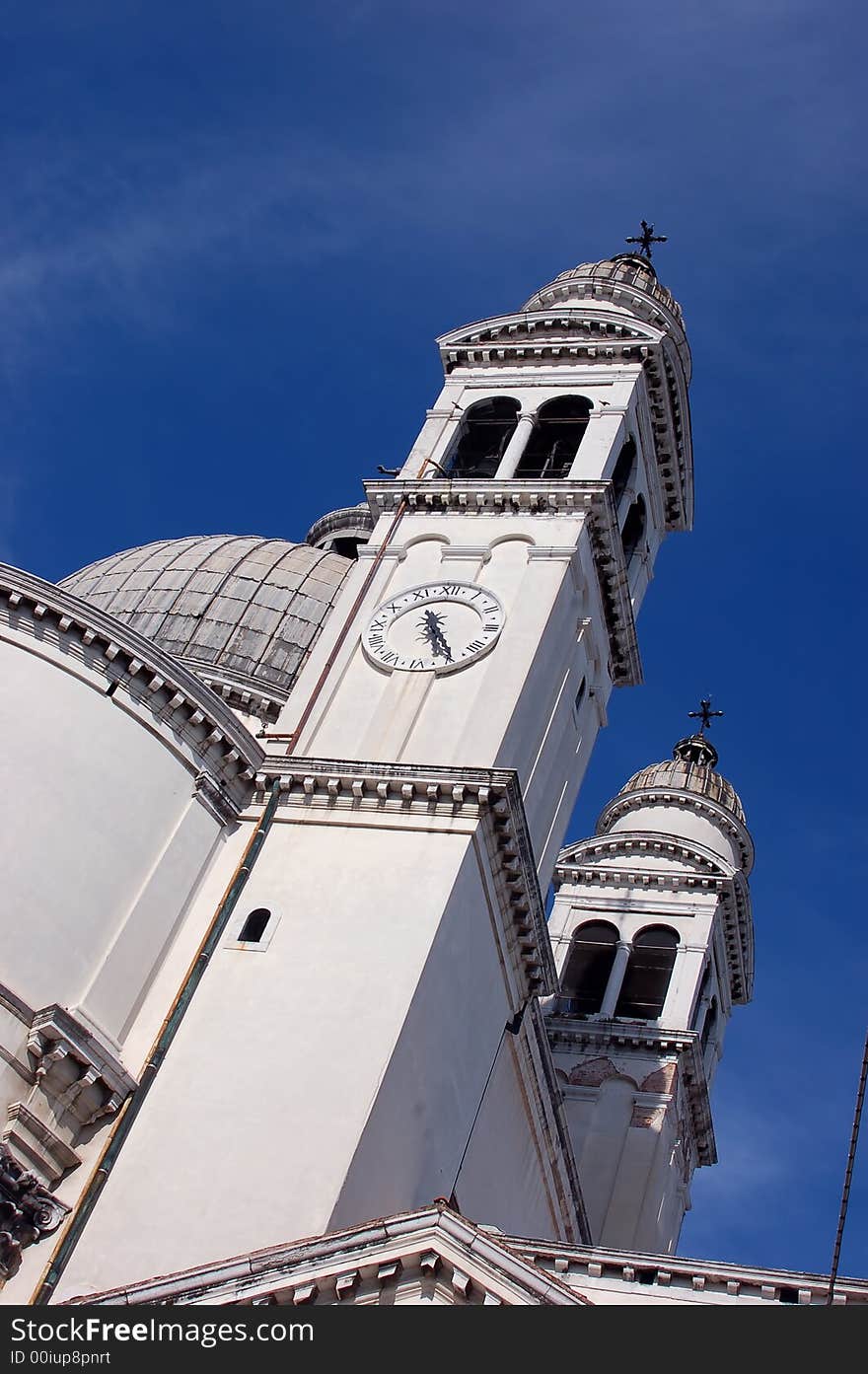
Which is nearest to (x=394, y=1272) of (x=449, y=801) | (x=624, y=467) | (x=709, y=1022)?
(x=449, y=801)

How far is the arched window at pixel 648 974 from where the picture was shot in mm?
41938

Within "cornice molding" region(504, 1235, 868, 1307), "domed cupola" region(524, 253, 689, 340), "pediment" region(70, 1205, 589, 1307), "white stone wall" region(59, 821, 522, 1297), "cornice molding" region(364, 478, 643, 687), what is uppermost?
"domed cupola" region(524, 253, 689, 340)

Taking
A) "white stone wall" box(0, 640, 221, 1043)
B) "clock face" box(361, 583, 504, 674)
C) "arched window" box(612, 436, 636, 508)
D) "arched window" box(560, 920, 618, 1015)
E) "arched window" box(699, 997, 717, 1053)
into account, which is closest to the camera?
"white stone wall" box(0, 640, 221, 1043)

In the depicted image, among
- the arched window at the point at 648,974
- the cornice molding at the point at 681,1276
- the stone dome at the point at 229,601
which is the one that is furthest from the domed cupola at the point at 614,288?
the cornice molding at the point at 681,1276

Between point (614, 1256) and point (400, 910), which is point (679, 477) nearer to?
point (400, 910)

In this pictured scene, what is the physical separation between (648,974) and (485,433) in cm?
1305

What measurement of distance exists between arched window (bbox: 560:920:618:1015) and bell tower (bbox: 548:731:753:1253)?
0.03m

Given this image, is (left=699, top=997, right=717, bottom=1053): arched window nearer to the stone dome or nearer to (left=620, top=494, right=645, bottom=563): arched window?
(left=620, top=494, right=645, bottom=563): arched window

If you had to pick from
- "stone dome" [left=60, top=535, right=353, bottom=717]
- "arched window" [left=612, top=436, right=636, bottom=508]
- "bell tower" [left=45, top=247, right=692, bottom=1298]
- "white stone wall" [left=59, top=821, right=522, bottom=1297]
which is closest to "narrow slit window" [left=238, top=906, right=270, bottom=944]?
"bell tower" [left=45, top=247, right=692, bottom=1298]

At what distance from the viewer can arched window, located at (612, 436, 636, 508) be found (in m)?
36.9

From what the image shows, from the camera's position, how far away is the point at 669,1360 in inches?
611

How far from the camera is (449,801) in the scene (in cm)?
2820

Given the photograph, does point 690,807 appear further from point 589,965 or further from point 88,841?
point 88,841

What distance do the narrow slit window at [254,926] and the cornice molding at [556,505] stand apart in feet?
32.6
